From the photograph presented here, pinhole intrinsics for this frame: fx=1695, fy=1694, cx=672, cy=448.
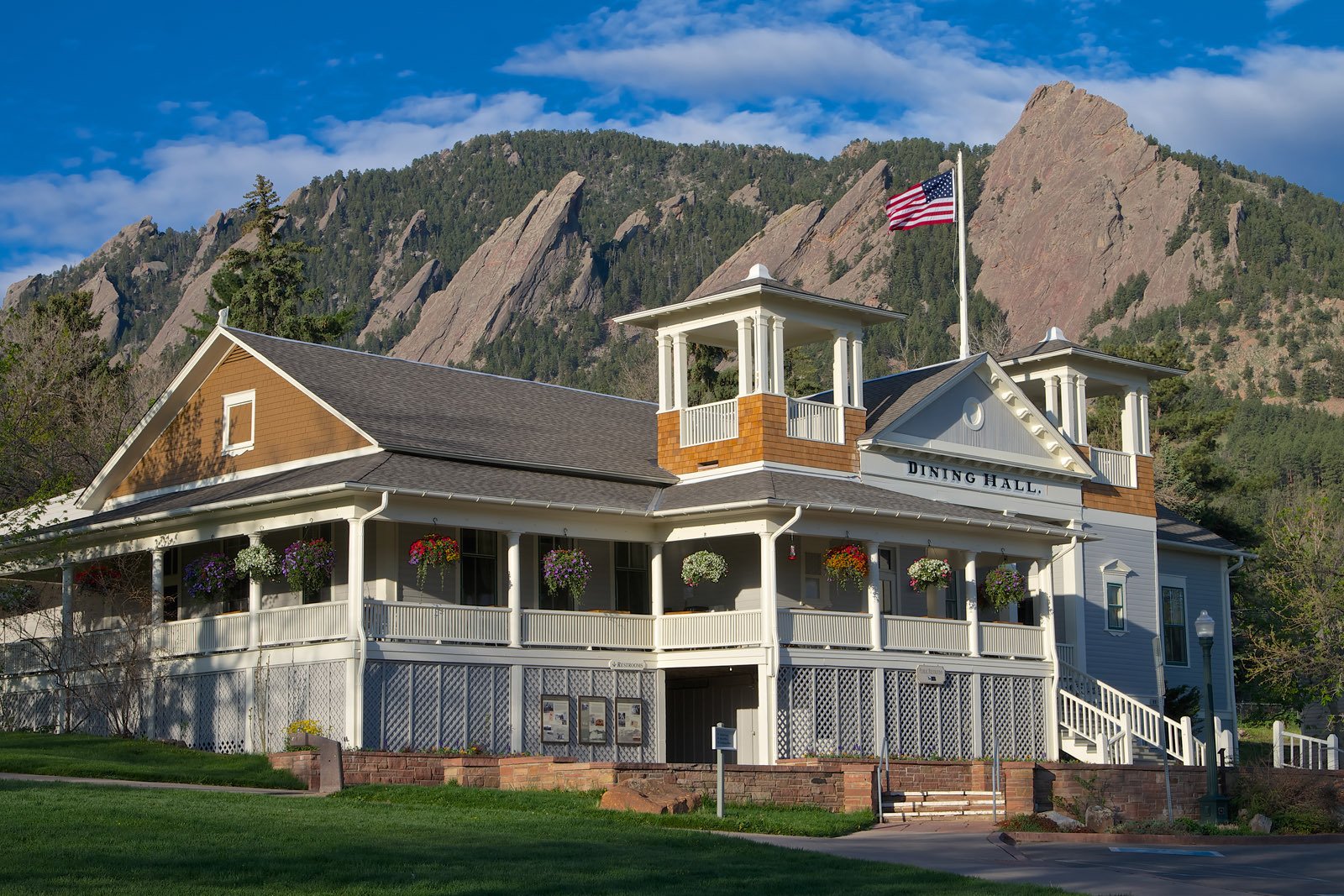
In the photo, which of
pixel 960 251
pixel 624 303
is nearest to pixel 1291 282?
pixel 624 303

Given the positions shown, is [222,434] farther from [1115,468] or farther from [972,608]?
[1115,468]

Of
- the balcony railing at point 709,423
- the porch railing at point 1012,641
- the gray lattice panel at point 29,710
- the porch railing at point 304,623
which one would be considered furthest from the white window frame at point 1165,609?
the gray lattice panel at point 29,710

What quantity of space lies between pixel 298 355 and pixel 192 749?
28.8 ft

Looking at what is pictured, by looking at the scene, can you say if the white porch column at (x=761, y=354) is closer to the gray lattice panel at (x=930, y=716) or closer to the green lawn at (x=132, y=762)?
the gray lattice panel at (x=930, y=716)

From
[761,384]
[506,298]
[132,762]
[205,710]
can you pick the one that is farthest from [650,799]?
[506,298]

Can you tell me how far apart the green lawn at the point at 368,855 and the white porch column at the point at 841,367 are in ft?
48.2

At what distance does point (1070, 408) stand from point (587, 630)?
575 inches

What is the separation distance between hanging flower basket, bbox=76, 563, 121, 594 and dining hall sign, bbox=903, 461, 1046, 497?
1577cm

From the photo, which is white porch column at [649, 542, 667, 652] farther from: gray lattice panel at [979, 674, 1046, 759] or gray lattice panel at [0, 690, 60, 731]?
gray lattice panel at [0, 690, 60, 731]

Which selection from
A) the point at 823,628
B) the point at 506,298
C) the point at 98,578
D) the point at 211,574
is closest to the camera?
the point at 211,574

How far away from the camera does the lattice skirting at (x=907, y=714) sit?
29.7m

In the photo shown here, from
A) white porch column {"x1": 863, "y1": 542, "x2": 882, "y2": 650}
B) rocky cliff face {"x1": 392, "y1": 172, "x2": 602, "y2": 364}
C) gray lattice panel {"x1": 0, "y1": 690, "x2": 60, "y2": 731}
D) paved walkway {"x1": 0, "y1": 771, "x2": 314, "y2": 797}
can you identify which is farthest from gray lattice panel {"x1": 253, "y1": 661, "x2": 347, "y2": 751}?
rocky cliff face {"x1": 392, "y1": 172, "x2": 602, "y2": 364}

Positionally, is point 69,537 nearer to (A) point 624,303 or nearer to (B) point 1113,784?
(B) point 1113,784

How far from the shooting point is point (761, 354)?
32594 millimetres
